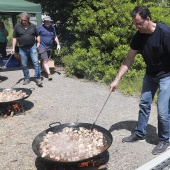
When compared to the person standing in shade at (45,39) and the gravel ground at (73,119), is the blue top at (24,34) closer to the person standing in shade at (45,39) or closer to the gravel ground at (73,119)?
the person standing in shade at (45,39)

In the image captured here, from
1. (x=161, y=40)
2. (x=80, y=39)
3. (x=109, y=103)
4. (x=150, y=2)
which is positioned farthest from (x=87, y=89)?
(x=161, y=40)

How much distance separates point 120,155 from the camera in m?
3.90

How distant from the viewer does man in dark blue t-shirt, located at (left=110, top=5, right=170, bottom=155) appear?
3.34 m

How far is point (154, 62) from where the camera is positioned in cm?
A: 354

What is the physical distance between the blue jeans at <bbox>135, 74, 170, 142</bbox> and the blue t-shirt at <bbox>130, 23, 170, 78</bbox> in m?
0.13

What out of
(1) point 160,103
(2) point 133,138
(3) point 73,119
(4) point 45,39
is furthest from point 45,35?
(1) point 160,103

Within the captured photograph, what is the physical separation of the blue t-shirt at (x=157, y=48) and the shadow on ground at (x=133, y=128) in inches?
47.8

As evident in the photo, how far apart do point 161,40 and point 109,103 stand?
10.1 feet

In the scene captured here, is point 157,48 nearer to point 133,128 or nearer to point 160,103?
point 160,103

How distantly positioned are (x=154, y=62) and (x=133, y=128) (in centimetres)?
168

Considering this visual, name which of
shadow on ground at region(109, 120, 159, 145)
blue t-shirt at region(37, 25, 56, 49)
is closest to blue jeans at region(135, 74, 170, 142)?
shadow on ground at region(109, 120, 159, 145)

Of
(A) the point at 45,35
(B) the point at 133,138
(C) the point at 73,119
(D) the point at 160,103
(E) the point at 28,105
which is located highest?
(D) the point at 160,103

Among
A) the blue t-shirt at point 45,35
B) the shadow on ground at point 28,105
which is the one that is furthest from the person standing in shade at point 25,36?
the shadow on ground at point 28,105

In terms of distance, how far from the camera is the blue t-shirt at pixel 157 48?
336 cm
